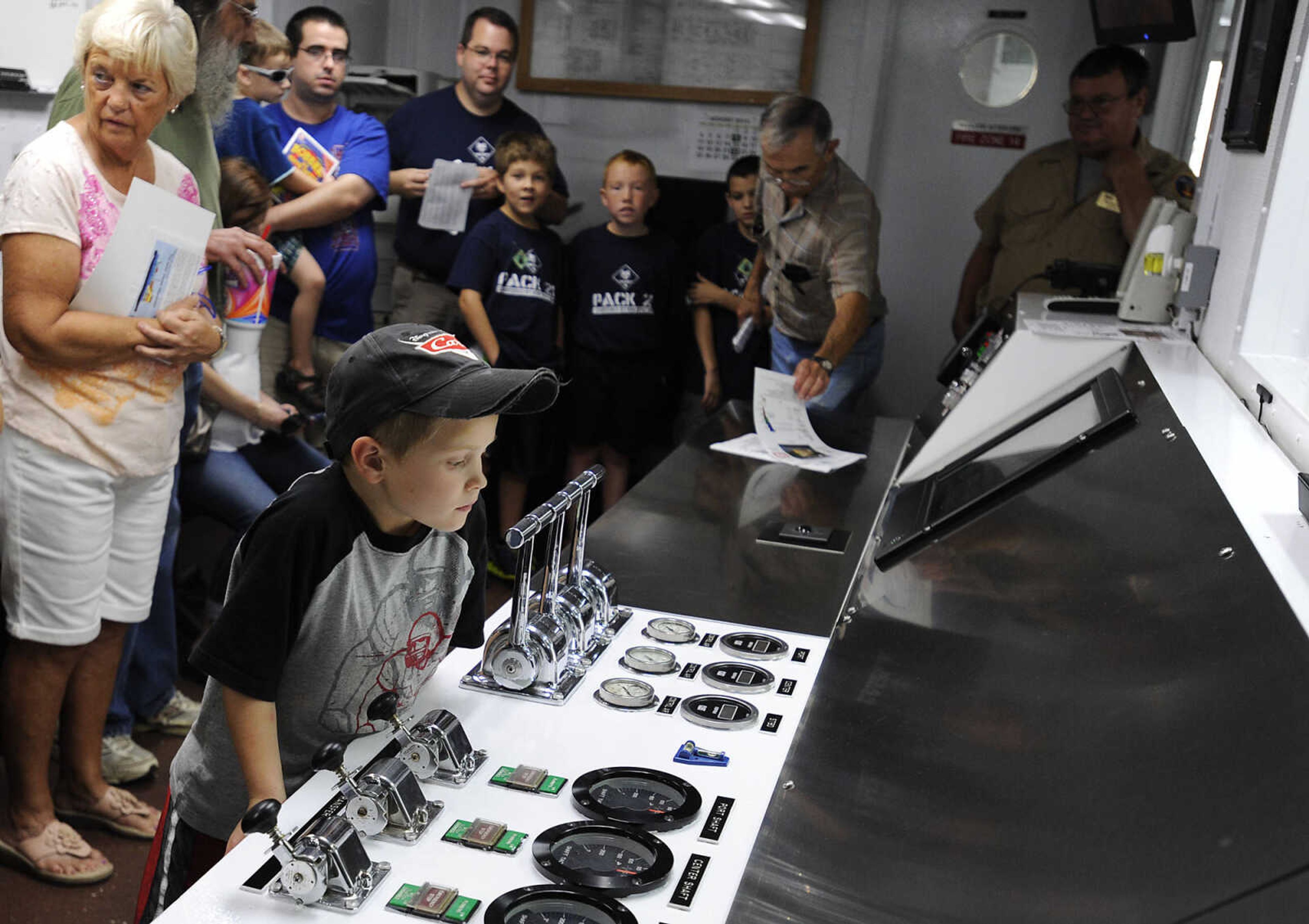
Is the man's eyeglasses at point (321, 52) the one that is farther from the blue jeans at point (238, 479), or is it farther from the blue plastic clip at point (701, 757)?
the blue plastic clip at point (701, 757)

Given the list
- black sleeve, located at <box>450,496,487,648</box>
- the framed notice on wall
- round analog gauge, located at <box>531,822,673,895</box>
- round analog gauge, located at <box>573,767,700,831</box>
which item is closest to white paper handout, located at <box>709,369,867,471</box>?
black sleeve, located at <box>450,496,487,648</box>

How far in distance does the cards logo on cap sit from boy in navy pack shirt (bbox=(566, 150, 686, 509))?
9.32 feet

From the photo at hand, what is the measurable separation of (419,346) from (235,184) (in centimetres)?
178

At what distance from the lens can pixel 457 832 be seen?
3.56 ft

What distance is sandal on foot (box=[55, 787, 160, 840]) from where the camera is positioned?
2.36 m

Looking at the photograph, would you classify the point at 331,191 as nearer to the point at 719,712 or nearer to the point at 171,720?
the point at 171,720

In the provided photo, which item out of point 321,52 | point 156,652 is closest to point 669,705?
point 156,652

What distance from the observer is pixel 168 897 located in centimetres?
141

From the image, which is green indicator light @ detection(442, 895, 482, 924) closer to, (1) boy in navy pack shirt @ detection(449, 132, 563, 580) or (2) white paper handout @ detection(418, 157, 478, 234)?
(1) boy in navy pack shirt @ detection(449, 132, 563, 580)

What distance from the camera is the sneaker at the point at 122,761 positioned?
8.36ft

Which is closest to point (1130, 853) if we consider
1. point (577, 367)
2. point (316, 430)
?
point (316, 430)

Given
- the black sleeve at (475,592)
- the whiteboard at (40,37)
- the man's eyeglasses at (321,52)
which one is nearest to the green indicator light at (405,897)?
the black sleeve at (475,592)

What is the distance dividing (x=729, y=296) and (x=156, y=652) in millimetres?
2341

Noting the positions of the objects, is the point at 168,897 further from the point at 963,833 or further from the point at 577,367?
the point at 577,367
